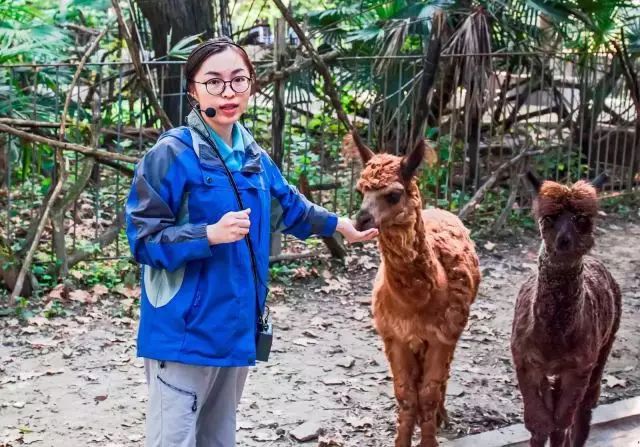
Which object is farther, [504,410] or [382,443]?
[504,410]

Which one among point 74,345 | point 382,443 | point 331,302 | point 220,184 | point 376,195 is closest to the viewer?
point 220,184

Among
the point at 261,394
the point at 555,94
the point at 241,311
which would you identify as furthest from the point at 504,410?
the point at 555,94

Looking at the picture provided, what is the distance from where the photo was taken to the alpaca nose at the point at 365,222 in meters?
4.48

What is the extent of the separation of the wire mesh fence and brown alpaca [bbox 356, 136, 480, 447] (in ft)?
10.4

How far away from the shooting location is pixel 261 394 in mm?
6156

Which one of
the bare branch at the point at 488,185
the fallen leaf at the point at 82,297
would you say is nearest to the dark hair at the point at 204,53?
the fallen leaf at the point at 82,297

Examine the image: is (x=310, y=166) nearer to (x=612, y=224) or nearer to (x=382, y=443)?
(x=612, y=224)

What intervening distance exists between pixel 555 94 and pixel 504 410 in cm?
629

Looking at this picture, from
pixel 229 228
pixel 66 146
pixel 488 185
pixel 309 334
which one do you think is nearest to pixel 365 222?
pixel 229 228

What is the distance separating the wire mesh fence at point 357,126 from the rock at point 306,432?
2983 millimetres

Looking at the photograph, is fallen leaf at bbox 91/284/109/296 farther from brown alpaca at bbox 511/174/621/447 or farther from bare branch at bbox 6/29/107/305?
brown alpaca at bbox 511/174/621/447

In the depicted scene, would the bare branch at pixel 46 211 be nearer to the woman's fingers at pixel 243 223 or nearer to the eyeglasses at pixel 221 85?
→ the eyeglasses at pixel 221 85

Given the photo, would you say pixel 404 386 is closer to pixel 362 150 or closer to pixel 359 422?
pixel 359 422

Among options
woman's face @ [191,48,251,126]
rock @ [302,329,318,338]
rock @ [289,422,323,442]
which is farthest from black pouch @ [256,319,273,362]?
rock @ [302,329,318,338]
